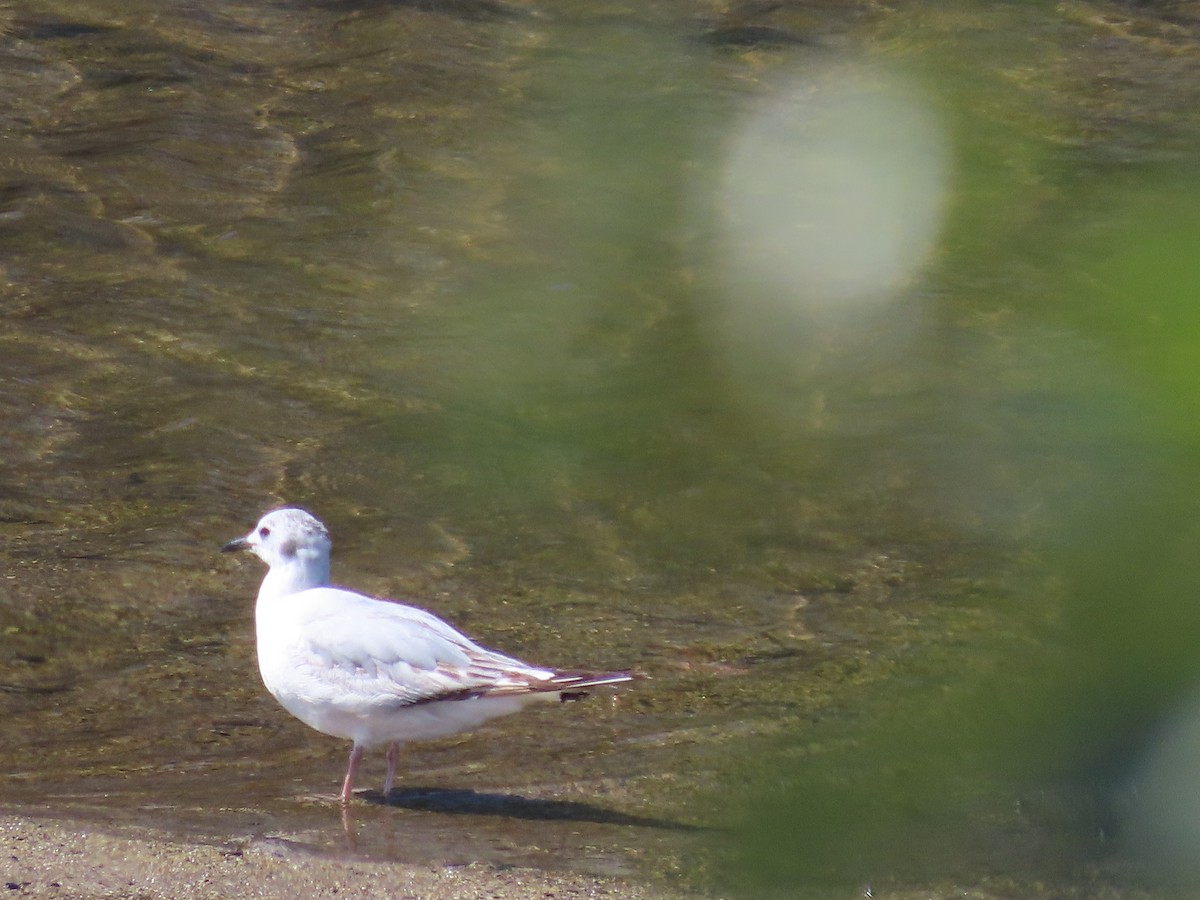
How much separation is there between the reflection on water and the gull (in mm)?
295

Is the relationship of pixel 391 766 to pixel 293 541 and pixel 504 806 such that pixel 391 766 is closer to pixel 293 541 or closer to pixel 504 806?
pixel 504 806

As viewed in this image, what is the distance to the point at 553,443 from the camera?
1.81 meters

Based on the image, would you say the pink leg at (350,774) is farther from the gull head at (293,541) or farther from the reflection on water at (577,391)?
the gull head at (293,541)

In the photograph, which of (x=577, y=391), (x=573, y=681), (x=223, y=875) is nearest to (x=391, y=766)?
(x=573, y=681)

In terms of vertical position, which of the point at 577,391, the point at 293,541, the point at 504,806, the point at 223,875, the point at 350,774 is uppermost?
the point at 577,391

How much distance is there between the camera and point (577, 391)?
1.94 m

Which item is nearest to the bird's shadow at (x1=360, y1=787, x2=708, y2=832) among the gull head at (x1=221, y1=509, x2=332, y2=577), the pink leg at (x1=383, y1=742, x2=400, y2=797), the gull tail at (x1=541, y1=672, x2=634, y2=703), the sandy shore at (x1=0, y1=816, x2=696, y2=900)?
the pink leg at (x1=383, y1=742, x2=400, y2=797)

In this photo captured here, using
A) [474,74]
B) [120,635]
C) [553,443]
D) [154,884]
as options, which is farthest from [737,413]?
[553,443]

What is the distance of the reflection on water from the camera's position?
1631 millimetres

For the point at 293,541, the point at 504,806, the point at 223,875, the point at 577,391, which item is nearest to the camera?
the point at 577,391

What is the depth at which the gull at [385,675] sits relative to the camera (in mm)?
5309

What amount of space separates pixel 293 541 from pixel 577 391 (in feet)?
13.6

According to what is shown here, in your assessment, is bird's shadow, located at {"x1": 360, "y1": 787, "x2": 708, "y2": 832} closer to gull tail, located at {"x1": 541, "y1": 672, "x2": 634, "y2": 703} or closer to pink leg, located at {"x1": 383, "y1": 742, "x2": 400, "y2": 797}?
pink leg, located at {"x1": 383, "y1": 742, "x2": 400, "y2": 797}

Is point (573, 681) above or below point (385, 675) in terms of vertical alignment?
above
